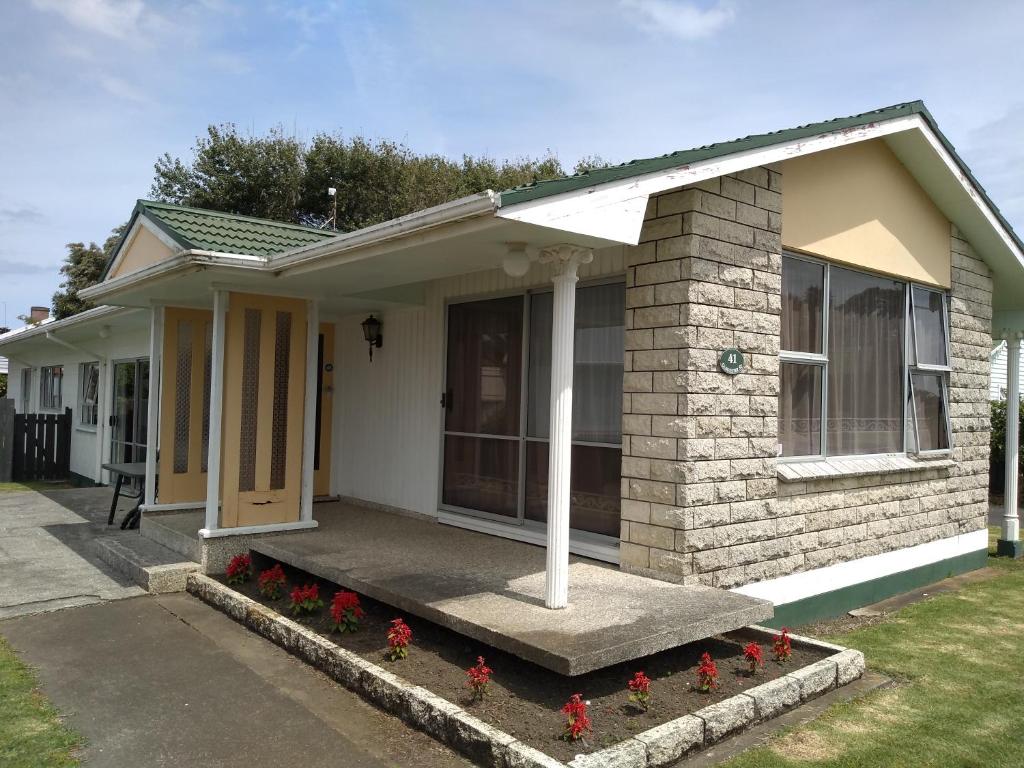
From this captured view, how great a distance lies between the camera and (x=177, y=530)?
7.24 meters

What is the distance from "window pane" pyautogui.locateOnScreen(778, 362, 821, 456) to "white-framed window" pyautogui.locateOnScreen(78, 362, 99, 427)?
12.7m

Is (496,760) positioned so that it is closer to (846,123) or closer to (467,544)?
(467,544)

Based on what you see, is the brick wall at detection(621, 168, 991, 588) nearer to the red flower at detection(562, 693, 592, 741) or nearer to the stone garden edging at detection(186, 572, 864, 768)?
the stone garden edging at detection(186, 572, 864, 768)

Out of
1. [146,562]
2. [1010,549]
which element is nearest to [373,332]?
[146,562]

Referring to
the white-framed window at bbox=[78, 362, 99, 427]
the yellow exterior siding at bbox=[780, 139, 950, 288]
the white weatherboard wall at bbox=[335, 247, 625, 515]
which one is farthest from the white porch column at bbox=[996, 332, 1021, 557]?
the white-framed window at bbox=[78, 362, 99, 427]

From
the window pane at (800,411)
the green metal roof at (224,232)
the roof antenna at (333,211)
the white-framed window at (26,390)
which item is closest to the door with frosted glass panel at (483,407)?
the green metal roof at (224,232)

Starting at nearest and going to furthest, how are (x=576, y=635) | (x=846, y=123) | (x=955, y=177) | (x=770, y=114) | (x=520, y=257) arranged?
(x=576, y=635)
(x=520, y=257)
(x=846, y=123)
(x=955, y=177)
(x=770, y=114)

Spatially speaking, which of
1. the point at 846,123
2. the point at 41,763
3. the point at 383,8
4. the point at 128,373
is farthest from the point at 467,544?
the point at 128,373

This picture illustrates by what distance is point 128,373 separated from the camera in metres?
12.6

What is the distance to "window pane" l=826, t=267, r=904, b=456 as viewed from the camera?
21.5 ft

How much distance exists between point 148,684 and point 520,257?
341 centimetres

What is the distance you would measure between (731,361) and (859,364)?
222 centimetres

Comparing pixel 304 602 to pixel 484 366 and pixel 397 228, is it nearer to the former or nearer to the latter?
pixel 484 366

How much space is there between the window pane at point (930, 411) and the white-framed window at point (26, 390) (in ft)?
64.2
